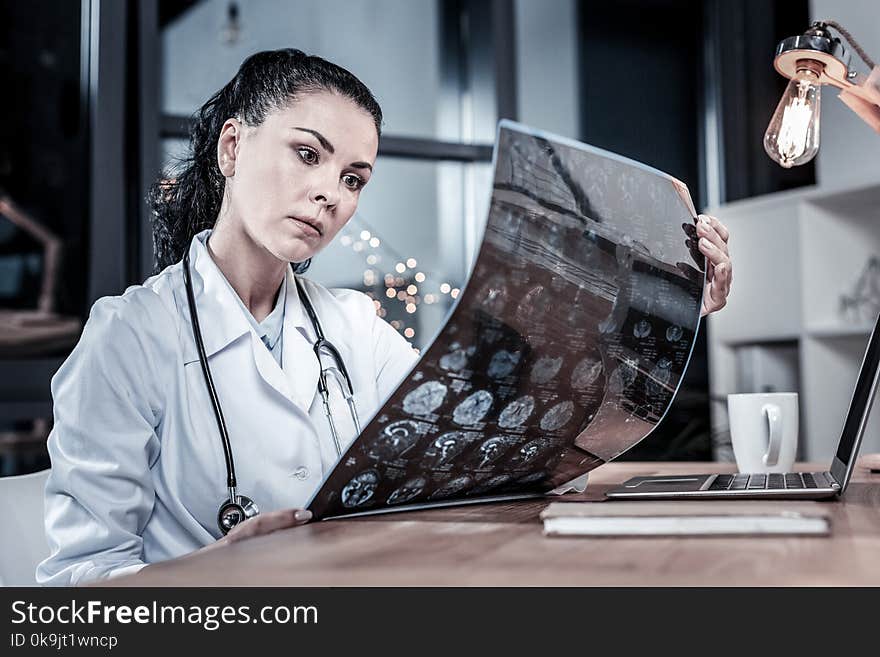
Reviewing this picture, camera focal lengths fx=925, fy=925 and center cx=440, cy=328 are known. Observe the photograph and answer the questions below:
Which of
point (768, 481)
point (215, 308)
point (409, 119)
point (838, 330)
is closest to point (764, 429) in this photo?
point (768, 481)

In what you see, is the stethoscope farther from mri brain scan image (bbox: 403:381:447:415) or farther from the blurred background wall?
the blurred background wall

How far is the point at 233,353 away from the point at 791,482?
2.21 feet

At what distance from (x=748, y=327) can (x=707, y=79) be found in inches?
42.7

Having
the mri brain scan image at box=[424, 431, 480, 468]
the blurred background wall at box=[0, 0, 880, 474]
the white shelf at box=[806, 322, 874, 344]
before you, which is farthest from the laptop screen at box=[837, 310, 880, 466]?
the white shelf at box=[806, 322, 874, 344]

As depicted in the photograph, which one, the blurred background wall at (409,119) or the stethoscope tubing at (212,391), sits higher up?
the blurred background wall at (409,119)

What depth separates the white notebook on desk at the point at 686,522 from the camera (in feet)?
2.02

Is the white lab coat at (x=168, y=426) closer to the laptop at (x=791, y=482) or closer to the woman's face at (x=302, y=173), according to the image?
the woman's face at (x=302, y=173)

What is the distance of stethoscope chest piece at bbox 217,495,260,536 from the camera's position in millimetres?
997

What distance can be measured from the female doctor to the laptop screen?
18cm

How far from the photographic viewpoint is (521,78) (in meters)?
3.28

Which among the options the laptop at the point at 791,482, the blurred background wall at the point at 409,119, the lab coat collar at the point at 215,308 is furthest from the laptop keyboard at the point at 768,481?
the blurred background wall at the point at 409,119

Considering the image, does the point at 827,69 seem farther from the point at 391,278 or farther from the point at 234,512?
the point at 391,278
